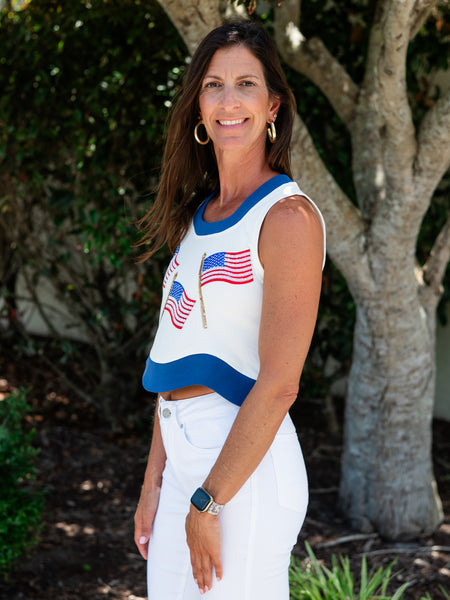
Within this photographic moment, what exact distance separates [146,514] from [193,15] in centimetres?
203

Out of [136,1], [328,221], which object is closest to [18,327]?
[136,1]

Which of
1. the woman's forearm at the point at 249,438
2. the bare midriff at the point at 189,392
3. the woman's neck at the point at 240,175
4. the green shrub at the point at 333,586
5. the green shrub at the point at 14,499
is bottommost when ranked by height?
the green shrub at the point at 333,586

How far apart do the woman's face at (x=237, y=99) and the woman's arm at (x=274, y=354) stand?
1.17 feet

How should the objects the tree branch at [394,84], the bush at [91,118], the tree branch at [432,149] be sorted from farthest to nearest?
the bush at [91,118] < the tree branch at [432,149] < the tree branch at [394,84]

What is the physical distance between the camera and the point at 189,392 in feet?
5.82

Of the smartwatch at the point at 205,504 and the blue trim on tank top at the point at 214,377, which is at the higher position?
the blue trim on tank top at the point at 214,377

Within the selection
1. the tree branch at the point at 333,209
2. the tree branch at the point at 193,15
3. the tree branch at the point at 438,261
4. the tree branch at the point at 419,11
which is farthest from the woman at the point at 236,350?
the tree branch at the point at 438,261

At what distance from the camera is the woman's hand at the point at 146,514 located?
2002mm

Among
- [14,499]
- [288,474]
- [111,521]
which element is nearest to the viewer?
[288,474]

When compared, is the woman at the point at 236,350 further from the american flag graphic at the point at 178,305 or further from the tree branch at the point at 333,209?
the tree branch at the point at 333,209

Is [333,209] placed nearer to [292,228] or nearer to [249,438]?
[292,228]

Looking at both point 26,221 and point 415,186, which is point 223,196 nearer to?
point 415,186

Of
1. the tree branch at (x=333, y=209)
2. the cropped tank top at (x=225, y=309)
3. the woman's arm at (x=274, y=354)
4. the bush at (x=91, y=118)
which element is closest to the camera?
the woman's arm at (x=274, y=354)

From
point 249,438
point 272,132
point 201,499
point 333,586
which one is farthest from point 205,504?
point 333,586
